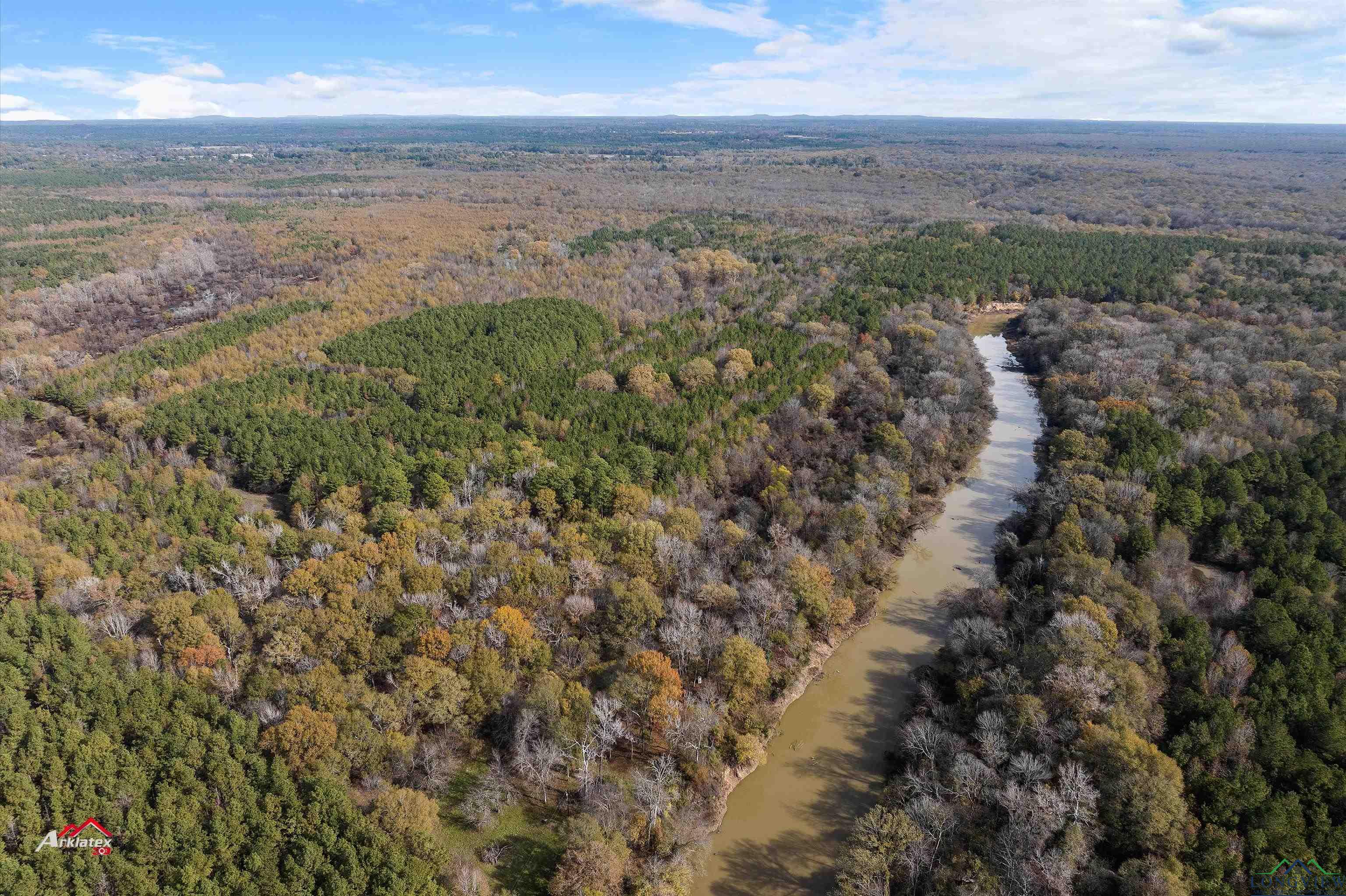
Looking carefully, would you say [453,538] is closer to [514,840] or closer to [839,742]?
[514,840]


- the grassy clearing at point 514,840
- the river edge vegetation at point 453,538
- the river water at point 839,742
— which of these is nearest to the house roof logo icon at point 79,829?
the river edge vegetation at point 453,538

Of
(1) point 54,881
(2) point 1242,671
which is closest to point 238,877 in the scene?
(1) point 54,881

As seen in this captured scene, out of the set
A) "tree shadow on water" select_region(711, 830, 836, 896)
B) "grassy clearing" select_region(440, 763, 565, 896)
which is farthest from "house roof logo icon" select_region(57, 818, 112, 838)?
"tree shadow on water" select_region(711, 830, 836, 896)

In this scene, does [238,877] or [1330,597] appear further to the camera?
[1330,597]

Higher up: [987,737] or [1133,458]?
[1133,458]

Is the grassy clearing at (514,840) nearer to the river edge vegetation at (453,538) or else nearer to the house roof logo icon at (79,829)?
the river edge vegetation at (453,538)

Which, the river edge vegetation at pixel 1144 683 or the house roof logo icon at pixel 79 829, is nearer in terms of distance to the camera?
the house roof logo icon at pixel 79 829

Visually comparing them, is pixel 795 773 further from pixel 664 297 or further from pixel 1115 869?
pixel 664 297
